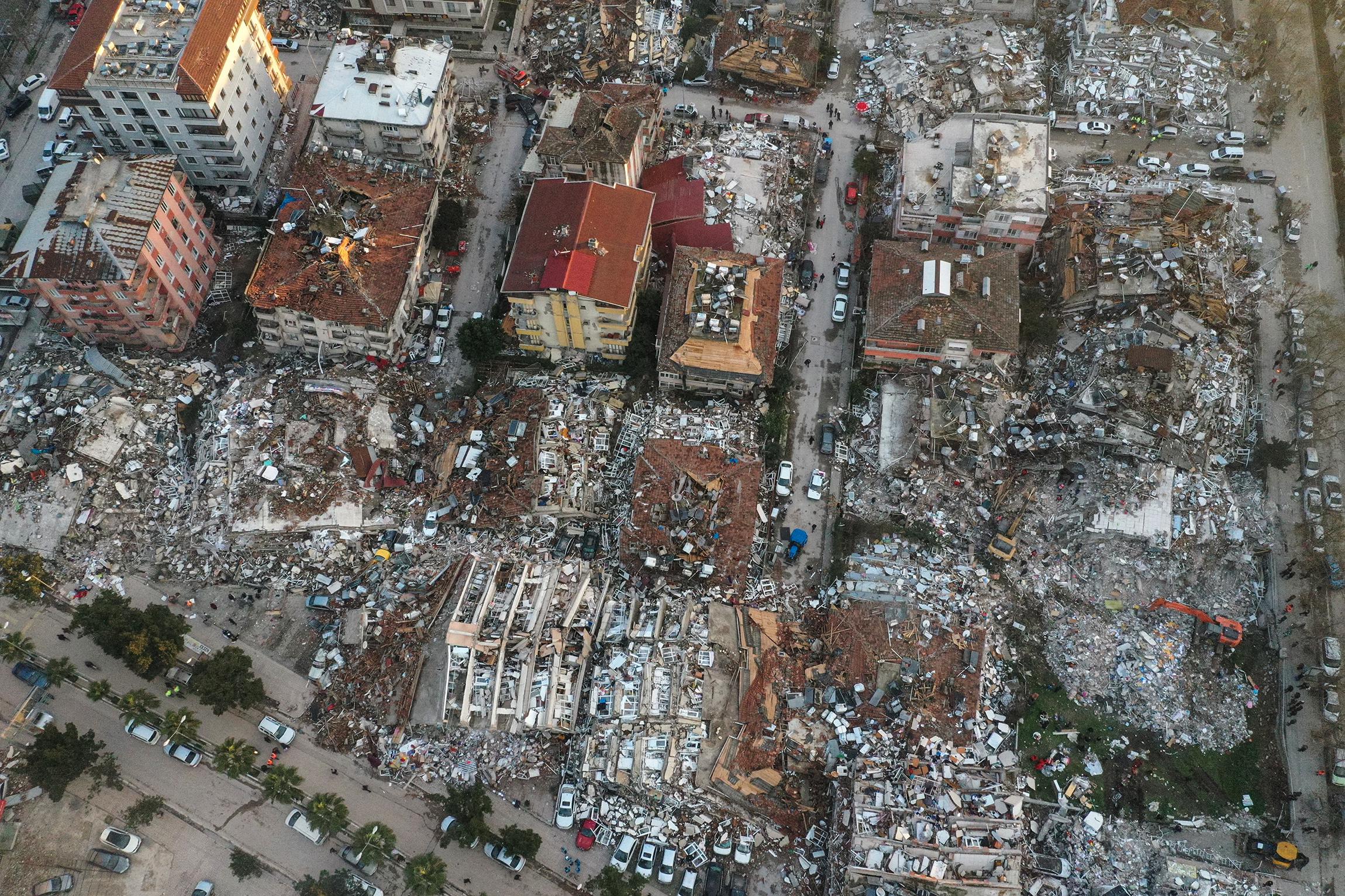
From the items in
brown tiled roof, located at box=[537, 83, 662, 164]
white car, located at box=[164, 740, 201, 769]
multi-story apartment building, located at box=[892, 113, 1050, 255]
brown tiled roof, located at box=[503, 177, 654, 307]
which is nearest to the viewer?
white car, located at box=[164, 740, 201, 769]

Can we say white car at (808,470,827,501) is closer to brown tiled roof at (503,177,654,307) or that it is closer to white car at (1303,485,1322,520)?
brown tiled roof at (503,177,654,307)

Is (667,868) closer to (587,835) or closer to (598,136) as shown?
(587,835)

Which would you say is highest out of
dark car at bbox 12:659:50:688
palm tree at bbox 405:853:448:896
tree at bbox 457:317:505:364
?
tree at bbox 457:317:505:364

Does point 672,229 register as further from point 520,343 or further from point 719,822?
point 719,822

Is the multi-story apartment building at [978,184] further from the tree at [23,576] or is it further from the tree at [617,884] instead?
the tree at [23,576]

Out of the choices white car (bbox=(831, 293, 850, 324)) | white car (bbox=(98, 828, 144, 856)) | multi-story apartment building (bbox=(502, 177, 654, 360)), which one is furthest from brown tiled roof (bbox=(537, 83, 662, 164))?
white car (bbox=(98, 828, 144, 856))

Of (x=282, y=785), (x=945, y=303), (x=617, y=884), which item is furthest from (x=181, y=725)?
(x=945, y=303)

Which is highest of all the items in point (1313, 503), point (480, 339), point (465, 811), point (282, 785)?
point (480, 339)
